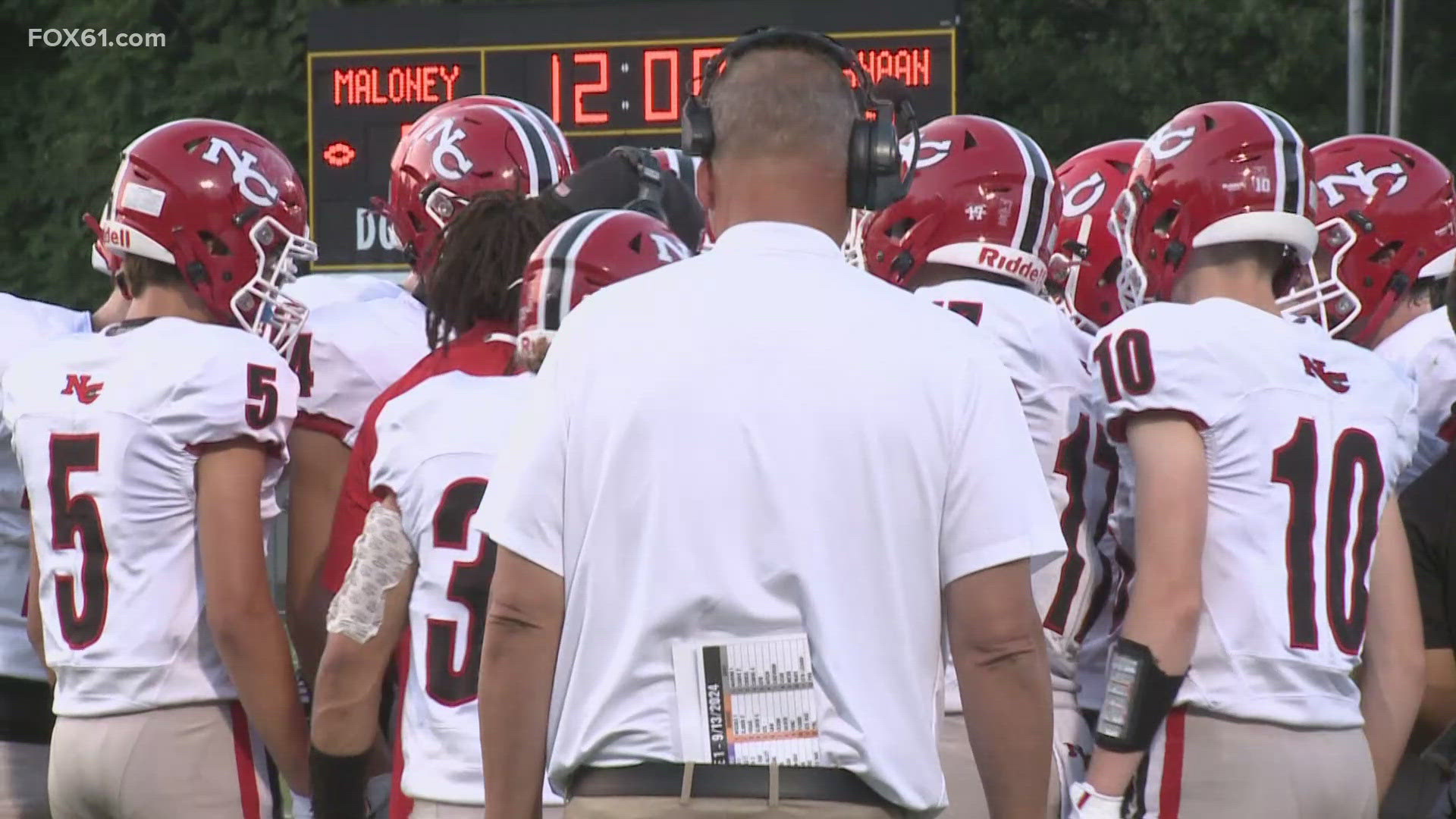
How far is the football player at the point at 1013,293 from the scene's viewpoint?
3.95 metres

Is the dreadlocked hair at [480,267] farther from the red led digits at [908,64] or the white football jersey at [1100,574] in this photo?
the red led digits at [908,64]

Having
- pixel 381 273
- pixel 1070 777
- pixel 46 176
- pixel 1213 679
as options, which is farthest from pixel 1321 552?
pixel 46 176

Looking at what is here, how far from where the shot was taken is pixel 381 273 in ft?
41.1

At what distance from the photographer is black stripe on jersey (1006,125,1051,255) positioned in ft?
14.3

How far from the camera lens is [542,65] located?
473 inches

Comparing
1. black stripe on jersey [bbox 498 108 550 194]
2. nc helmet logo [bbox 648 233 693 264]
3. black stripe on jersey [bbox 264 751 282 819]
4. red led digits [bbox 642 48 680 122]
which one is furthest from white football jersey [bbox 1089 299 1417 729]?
red led digits [bbox 642 48 680 122]

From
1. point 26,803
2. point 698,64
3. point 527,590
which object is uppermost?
point 698,64

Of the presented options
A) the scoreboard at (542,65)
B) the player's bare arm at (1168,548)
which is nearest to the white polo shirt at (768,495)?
the player's bare arm at (1168,548)

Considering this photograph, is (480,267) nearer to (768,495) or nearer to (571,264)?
(571,264)

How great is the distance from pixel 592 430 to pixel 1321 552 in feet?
5.48

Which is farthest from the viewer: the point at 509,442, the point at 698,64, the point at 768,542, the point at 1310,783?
the point at 698,64

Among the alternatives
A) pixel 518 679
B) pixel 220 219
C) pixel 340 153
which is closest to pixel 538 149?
pixel 220 219

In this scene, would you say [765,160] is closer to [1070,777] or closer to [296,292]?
[1070,777]

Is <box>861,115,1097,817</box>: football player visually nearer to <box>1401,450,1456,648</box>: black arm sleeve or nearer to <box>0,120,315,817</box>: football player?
<box>1401,450,1456,648</box>: black arm sleeve
